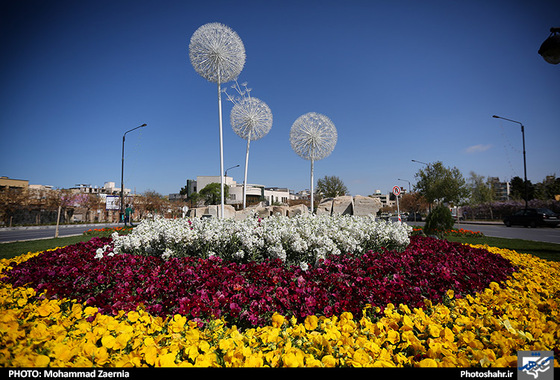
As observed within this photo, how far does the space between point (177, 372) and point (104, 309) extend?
175 centimetres

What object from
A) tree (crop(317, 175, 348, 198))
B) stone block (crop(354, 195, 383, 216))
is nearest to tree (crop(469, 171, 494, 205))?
tree (crop(317, 175, 348, 198))

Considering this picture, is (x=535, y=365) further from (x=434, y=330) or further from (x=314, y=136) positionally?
(x=314, y=136)

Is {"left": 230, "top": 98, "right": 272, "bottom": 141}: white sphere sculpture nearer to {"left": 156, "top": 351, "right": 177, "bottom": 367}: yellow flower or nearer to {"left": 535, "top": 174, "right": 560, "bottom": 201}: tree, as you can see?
{"left": 156, "top": 351, "right": 177, "bottom": 367}: yellow flower

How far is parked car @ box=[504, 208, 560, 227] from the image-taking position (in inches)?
809

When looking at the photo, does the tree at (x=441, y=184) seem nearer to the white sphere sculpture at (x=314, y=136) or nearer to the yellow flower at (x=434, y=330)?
the white sphere sculpture at (x=314, y=136)

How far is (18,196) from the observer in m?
24.9

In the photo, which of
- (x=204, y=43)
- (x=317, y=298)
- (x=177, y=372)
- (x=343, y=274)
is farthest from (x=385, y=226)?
(x=204, y=43)

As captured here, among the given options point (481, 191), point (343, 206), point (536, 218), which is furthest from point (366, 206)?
point (481, 191)

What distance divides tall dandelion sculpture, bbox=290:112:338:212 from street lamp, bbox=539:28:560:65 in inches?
276

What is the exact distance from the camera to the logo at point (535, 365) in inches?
61.5

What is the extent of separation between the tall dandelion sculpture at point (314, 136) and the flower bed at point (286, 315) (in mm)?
6857

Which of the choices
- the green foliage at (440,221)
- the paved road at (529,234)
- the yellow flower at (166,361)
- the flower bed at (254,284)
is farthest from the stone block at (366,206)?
the yellow flower at (166,361)

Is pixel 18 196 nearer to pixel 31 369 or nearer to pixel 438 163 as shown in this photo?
pixel 31 369

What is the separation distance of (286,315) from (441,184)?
3690 cm
